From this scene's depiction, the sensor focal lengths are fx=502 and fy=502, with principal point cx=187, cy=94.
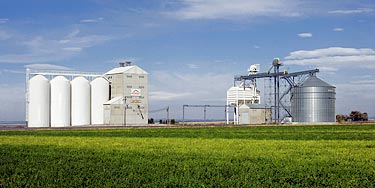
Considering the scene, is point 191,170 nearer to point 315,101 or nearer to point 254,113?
point 315,101

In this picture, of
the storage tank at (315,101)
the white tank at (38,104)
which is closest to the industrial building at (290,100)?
the storage tank at (315,101)

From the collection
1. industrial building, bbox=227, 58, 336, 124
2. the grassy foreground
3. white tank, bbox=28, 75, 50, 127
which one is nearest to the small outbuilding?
industrial building, bbox=227, 58, 336, 124

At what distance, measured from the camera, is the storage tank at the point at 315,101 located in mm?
93875

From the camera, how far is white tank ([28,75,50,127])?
Answer: 280 ft

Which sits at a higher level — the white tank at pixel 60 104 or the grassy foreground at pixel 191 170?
the white tank at pixel 60 104

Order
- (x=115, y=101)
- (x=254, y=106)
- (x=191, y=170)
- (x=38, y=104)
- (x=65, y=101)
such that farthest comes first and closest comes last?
(x=254, y=106) → (x=115, y=101) → (x=65, y=101) → (x=38, y=104) → (x=191, y=170)

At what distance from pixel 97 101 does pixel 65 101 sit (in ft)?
19.2

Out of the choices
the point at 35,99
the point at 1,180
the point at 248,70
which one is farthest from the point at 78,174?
the point at 248,70

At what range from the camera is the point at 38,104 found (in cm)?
8550

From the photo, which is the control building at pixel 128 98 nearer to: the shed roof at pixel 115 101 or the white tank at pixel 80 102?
the shed roof at pixel 115 101

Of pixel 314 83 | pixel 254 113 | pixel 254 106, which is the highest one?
pixel 314 83

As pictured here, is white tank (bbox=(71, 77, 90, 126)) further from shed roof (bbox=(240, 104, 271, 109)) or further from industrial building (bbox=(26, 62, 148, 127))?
shed roof (bbox=(240, 104, 271, 109))

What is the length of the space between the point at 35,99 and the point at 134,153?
62733 mm

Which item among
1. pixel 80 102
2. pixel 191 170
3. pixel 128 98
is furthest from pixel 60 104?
pixel 191 170
